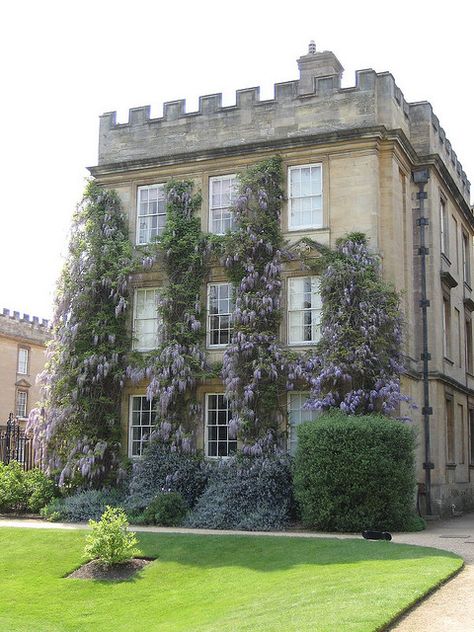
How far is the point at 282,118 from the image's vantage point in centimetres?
2212

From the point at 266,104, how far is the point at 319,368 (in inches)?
296

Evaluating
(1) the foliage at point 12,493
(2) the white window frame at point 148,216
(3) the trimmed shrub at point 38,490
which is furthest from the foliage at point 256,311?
(1) the foliage at point 12,493

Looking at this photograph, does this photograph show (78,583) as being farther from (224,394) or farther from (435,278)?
(435,278)

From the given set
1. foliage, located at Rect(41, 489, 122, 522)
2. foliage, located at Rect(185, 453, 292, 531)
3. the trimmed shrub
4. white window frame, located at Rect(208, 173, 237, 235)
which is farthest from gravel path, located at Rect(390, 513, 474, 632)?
white window frame, located at Rect(208, 173, 237, 235)

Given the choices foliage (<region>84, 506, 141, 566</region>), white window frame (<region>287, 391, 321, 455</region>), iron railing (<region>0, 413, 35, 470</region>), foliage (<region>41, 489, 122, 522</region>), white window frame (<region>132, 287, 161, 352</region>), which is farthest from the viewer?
iron railing (<region>0, 413, 35, 470</region>)

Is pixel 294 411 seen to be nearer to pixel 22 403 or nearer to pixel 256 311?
pixel 256 311

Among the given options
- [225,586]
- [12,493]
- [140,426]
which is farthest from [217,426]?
[225,586]

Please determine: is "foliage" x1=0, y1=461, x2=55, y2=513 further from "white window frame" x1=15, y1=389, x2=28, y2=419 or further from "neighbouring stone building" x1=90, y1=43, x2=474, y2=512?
"white window frame" x1=15, y1=389, x2=28, y2=419

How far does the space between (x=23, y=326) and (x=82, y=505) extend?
30679 mm

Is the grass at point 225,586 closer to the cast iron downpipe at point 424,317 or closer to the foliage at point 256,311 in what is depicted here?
the foliage at point 256,311

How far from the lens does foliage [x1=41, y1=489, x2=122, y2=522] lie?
779 inches

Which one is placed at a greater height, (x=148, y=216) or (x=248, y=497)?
(x=148, y=216)

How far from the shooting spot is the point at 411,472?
18.0 meters

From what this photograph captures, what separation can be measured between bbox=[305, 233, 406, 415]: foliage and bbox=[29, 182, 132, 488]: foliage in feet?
18.5
